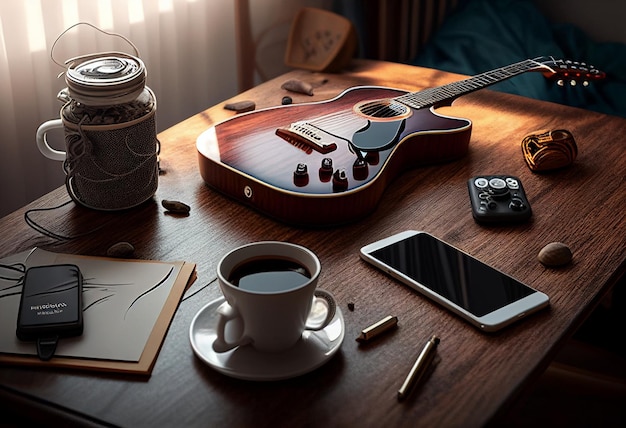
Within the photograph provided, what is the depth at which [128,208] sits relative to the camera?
1.06m

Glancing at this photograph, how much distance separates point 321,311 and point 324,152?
0.35m

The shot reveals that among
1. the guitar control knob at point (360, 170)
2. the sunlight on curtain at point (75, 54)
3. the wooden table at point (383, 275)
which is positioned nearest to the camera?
the wooden table at point (383, 275)

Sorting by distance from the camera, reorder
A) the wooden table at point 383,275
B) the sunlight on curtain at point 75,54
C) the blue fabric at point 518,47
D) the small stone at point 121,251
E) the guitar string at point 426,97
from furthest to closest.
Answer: the blue fabric at point 518,47 < the sunlight on curtain at point 75,54 < the guitar string at point 426,97 < the small stone at point 121,251 < the wooden table at point 383,275

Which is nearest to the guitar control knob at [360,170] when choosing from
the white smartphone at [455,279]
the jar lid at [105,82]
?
the white smartphone at [455,279]

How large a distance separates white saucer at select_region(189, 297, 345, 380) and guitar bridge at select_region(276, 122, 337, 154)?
379mm

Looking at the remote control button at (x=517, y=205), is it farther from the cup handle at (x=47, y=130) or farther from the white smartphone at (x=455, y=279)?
the cup handle at (x=47, y=130)

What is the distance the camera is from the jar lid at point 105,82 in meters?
0.96

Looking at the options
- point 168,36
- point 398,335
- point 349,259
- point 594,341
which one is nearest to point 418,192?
point 349,259

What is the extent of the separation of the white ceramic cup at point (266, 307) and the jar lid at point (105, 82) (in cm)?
32

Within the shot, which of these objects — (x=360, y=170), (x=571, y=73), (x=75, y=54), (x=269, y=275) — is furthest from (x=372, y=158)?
(x=75, y=54)

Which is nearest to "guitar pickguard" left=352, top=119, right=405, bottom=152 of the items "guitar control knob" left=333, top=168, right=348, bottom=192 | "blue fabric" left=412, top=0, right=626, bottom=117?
"guitar control knob" left=333, top=168, right=348, bottom=192

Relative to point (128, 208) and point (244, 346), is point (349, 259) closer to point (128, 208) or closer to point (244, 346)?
point (244, 346)

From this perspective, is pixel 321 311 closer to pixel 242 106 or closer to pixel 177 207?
pixel 177 207

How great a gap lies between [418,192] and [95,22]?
2.85 feet
